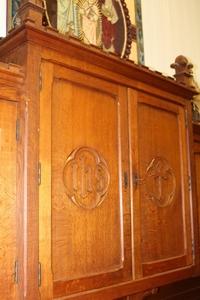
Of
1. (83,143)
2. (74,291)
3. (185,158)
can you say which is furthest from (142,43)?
(74,291)

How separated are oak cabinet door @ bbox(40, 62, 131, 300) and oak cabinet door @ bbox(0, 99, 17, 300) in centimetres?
8

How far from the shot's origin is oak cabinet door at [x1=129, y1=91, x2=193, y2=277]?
137 centimetres

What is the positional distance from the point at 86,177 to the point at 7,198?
0.93ft

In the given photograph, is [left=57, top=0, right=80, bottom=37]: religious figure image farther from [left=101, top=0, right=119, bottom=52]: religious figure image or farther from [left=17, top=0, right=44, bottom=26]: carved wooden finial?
[left=17, top=0, right=44, bottom=26]: carved wooden finial

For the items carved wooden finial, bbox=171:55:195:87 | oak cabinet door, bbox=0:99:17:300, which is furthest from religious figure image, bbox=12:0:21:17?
carved wooden finial, bbox=171:55:195:87

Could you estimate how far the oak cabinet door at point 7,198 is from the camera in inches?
39.6

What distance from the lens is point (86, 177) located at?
1199 mm

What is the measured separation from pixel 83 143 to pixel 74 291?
480mm

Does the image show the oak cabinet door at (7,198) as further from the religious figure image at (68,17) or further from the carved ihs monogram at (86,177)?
the religious figure image at (68,17)

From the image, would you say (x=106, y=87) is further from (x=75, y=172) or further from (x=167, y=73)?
(x=167, y=73)

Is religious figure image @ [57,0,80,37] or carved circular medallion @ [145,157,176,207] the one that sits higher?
religious figure image @ [57,0,80,37]

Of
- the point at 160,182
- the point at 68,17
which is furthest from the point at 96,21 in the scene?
the point at 160,182

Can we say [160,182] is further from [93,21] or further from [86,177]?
[93,21]

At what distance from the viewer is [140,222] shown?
136cm
